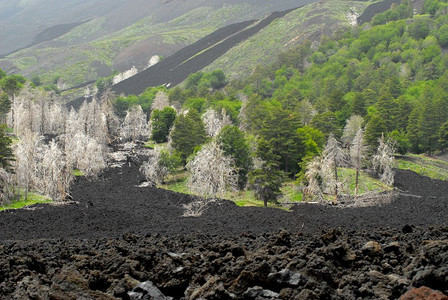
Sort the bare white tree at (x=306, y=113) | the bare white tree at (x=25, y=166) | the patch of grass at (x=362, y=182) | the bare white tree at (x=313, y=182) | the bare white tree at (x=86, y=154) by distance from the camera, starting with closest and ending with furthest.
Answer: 1. the bare white tree at (x=25, y=166)
2. the bare white tree at (x=313, y=182)
3. the patch of grass at (x=362, y=182)
4. the bare white tree at (x=86, y=154)
5. the bare white tree at (x=306, y=113)

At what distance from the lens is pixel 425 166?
2232 inches

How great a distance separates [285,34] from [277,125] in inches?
4691

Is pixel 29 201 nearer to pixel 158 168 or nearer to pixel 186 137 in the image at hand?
pixel 158 168

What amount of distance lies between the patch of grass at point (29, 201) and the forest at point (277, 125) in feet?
1.89

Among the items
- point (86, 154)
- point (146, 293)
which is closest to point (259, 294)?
point (146, 293)

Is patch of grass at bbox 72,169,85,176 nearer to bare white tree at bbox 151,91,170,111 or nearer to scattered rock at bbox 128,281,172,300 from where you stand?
bare white tree at bbox 151,91,170,111

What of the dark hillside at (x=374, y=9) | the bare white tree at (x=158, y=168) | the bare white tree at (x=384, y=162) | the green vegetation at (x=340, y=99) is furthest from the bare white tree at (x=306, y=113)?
the dark hillside at (x=374, y=9)

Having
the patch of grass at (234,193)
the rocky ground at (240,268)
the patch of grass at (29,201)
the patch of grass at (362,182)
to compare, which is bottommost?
the patch of grass at (362,182)

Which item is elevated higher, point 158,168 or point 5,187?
point 5,187

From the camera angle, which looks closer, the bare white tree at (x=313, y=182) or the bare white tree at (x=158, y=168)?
the bare white tree at (x=313, y=182)

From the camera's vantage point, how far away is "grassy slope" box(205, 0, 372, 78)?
14962cm

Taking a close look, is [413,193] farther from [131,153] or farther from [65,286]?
[65,286]

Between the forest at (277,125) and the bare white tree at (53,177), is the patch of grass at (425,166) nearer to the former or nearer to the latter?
the forest at (277,125)

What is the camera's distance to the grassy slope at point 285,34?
149625 millimetres
